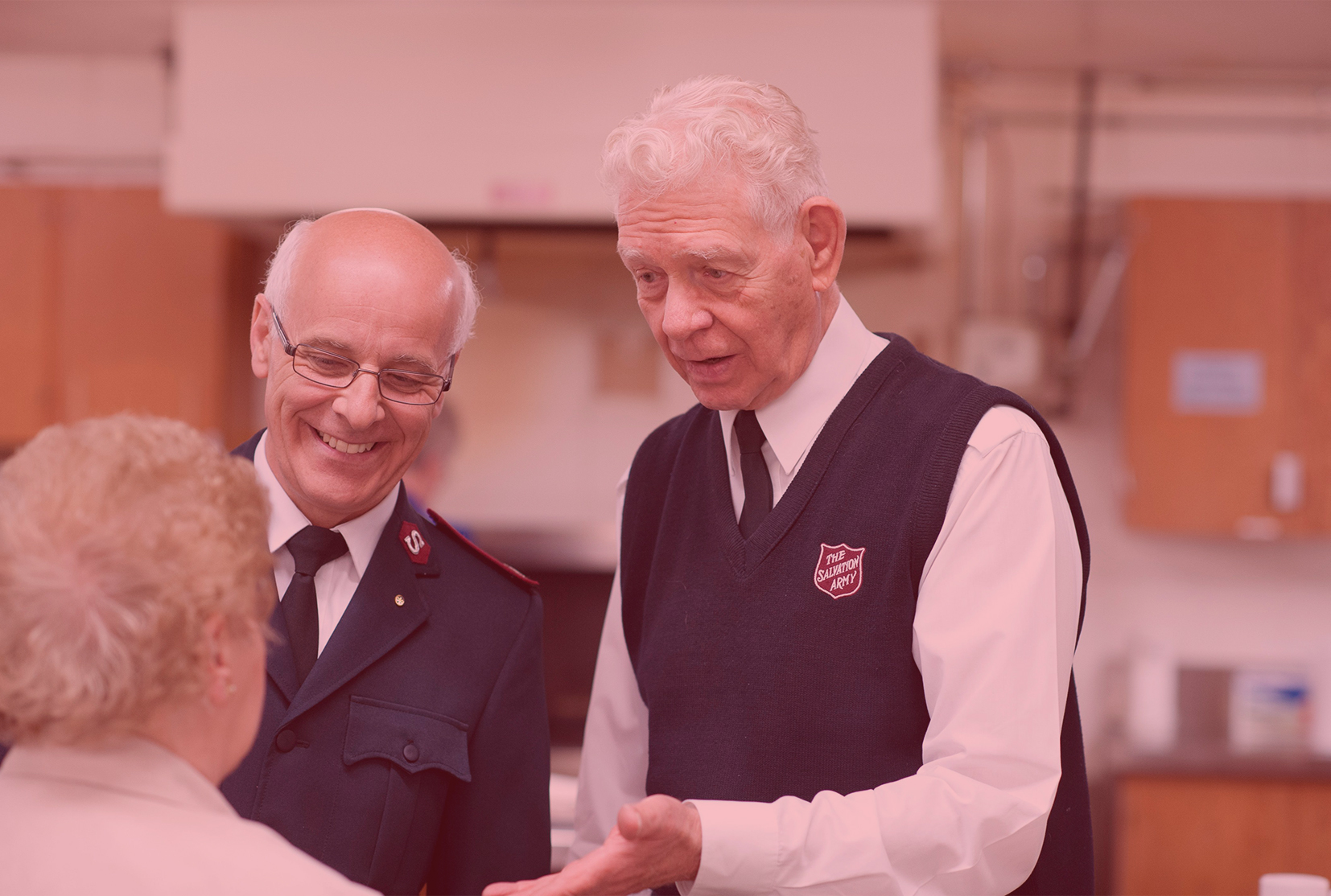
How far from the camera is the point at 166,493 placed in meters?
0.72

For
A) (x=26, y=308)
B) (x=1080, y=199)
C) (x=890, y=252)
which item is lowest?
(x=26, y=308)

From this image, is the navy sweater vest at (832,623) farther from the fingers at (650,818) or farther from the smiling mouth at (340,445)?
the smiling mouth at (340,445)

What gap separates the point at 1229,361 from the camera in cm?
317

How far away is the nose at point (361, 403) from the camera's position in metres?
1.07

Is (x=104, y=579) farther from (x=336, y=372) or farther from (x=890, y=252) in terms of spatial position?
(x=890, y=252)

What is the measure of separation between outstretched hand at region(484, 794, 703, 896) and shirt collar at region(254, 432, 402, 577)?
367 millimetres

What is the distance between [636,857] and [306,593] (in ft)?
1.40

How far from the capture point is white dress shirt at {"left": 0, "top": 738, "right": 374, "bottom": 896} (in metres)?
0.68

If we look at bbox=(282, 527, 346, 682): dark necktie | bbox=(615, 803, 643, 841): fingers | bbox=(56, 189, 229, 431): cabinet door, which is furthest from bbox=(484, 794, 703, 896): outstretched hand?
bbox=(56, 189, 229, 431): cabinet door

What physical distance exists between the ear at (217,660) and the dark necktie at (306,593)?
0.35 meters

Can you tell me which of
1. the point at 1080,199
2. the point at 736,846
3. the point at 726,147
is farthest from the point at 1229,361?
the point at 736,846

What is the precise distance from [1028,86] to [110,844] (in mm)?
3391

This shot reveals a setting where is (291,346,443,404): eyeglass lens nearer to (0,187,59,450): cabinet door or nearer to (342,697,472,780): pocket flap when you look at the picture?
(342,697,472,780): pocket flap

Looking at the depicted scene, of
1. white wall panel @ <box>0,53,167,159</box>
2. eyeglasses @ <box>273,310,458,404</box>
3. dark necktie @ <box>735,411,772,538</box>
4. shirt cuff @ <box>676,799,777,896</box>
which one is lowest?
shirt cuff @ <box>676,799,777,896</box>
